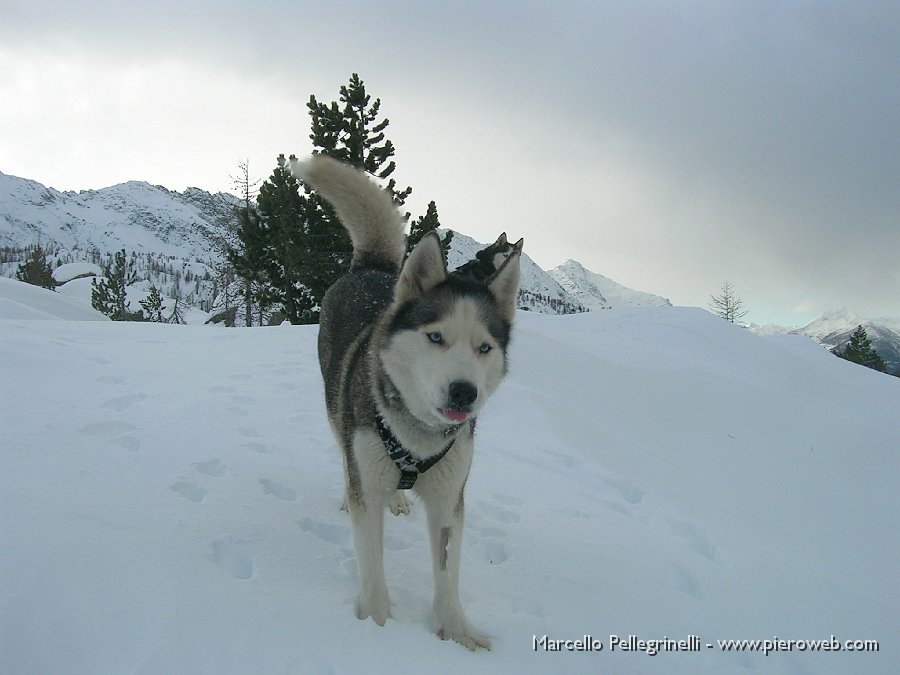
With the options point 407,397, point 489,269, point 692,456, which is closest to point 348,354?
point 407,397

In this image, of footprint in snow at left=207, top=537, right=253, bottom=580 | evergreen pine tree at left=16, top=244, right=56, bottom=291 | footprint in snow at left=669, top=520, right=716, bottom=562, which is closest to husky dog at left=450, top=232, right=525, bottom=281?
footprint in snow at left=669, top=520, right=716, bottom=562

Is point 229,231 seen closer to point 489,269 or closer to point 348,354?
point 489,269

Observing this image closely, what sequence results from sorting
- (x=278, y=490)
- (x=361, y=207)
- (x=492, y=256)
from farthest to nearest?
(x=492, y=256), (x=361, y=207), (x=278, y=490)

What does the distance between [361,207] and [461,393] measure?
2.48 metres

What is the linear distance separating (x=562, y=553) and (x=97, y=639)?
2.78m

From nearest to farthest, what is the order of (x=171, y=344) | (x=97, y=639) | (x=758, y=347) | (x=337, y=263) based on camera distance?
(x=97, y=639) < (x=171, y=344) < (x=758, y=347) < (x=337, y=263)

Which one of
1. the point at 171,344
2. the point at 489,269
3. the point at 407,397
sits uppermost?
the point at 489,269

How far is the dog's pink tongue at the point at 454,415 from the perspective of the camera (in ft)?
7.87

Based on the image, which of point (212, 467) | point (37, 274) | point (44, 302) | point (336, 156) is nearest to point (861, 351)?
point (336, 156)

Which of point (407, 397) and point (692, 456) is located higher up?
point (407, 397)

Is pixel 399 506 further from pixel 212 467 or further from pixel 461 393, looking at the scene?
pixel 461 393

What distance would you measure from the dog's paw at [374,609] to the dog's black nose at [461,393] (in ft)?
3.70

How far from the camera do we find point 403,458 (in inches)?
105

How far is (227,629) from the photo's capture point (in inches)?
84.9
